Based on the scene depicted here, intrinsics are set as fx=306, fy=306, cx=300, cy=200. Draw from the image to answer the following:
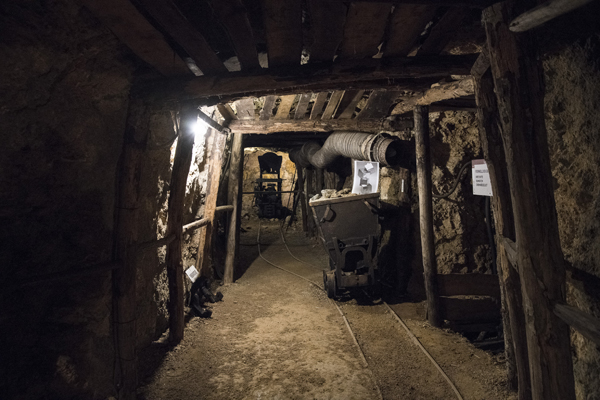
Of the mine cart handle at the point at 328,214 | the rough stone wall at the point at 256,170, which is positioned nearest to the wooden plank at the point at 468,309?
the mine cart handle at the point at 328,214

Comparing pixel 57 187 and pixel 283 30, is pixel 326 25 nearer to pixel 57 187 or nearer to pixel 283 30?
pixel 283 30

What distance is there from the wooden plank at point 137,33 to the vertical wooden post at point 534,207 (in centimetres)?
227

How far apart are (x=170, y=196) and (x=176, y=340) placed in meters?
1.83

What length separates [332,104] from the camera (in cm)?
491

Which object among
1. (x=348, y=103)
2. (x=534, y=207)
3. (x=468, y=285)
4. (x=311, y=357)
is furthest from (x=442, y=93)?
(x=311, y=357)

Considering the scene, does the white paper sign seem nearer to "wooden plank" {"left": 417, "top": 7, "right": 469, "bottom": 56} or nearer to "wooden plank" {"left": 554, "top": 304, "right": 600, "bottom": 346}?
"wooden plank" {"left": 417, "top": 7, "right": 469, "bottom": 56}

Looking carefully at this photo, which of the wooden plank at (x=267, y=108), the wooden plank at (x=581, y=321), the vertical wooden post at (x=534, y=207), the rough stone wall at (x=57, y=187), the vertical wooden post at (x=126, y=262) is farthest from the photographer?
the wooden plank at (x=267, y=108)

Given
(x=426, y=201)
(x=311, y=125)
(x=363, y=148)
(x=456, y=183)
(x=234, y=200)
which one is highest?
(x=311, y=125)

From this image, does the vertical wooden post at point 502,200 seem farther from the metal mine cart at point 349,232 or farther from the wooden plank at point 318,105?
the metal mine cart at point 349,232

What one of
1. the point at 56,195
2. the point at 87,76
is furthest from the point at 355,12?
the point at 56,195

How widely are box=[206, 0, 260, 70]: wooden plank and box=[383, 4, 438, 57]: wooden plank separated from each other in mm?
1023

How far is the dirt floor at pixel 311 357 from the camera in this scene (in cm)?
301

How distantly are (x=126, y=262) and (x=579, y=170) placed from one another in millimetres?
3712

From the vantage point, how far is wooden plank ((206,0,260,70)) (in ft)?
6.39
